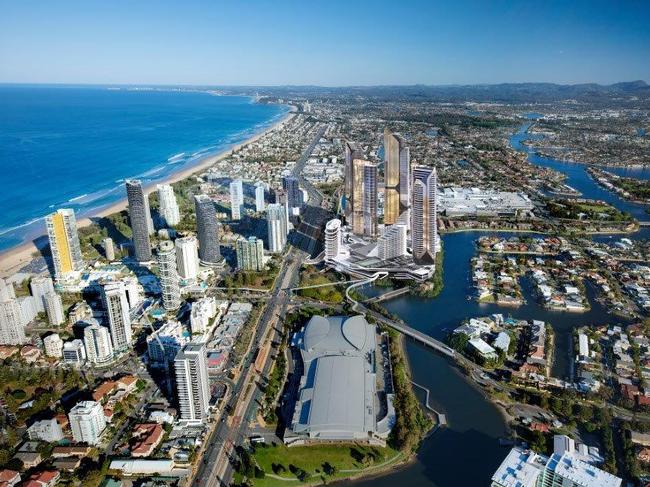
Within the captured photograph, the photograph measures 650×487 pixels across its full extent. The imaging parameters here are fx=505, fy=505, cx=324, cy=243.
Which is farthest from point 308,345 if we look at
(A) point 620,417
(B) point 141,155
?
(B) point 141,155

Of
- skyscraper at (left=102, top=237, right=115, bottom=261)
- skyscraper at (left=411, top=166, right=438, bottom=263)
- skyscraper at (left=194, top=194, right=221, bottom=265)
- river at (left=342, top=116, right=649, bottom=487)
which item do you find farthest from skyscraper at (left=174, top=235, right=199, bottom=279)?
A: skyscraper at (left=411, top=166, right=438, bottom=263)

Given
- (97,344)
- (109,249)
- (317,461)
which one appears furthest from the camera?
(109,249)

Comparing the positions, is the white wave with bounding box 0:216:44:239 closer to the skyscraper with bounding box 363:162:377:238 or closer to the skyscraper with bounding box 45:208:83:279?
the skyscraper with bounding box 45:208:83:279

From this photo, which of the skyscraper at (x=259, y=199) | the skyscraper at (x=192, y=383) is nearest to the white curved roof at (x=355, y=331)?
the skyscraper at (x=192, y=383)

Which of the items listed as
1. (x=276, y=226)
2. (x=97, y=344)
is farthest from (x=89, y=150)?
(x=97, y=344)

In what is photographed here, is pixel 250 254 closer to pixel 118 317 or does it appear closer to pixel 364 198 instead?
pixel 364 198

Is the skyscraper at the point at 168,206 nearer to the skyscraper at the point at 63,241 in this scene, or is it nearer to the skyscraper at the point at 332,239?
the skyscraper at the point at 63,241

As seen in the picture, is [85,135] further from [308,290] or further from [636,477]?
[636,477]
